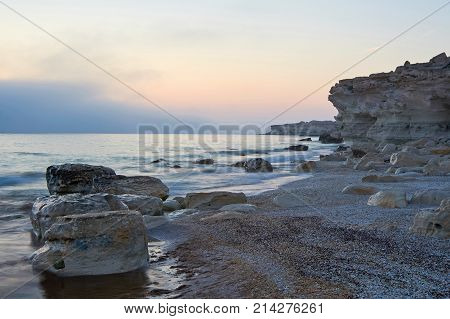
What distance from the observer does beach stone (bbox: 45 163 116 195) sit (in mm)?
10484

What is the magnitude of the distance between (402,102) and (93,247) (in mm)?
29792

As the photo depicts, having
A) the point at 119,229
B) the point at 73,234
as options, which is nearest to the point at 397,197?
the point at 119,229

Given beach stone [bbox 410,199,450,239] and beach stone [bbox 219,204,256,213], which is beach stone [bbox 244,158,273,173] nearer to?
beach stone [bbox 219,204,256,213]

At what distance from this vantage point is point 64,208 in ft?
22.2

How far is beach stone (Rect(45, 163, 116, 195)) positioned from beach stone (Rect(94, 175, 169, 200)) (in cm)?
20

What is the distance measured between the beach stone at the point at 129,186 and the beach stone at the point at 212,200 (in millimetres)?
1630

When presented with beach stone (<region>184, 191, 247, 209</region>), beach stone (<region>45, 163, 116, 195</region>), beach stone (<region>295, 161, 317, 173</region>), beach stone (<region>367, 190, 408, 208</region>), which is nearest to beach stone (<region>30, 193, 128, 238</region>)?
beach stone (<region>184, 191, 247, 209</region>)

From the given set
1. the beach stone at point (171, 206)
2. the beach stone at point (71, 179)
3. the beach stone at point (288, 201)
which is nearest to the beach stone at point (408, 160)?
the beach stone at point (288, 201)

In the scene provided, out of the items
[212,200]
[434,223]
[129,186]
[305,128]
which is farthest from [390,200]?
[305,128]

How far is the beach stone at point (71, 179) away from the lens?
10.5m

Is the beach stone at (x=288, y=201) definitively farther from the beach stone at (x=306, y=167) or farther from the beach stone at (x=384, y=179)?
the beach stone at (x=306, y=167)
